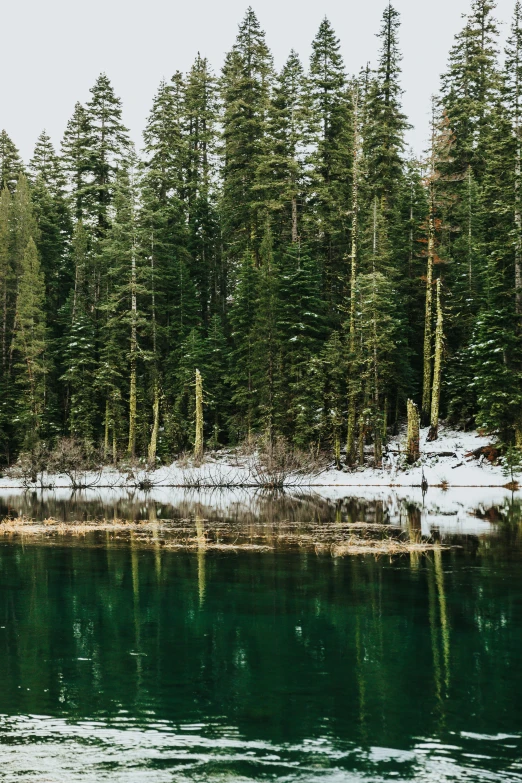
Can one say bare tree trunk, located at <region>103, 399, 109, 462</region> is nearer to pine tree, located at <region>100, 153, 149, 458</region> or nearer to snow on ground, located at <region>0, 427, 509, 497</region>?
pine tree, located at <region>100, 153, 149, 458</region>

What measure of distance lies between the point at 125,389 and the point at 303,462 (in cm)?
1623

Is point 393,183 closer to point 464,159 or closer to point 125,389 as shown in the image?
point 464,159

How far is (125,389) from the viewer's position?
52844 mm

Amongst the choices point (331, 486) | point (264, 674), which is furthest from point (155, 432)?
point (264, 674)

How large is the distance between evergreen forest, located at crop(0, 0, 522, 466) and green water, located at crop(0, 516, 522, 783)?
26.3 m

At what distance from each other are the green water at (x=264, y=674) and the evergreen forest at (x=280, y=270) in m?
26.3

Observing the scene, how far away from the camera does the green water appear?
→ 263 inches

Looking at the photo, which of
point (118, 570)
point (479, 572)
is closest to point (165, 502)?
point (118, 570)

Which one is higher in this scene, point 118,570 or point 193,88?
point 193,88

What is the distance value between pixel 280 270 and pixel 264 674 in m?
40.9

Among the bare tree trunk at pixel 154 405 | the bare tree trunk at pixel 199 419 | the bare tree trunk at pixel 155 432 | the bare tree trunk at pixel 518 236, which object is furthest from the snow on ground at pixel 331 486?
the bare tree trunk at pixel 518 236

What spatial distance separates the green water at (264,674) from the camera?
21.9ft

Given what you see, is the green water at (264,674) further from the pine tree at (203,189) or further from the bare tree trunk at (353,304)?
the pine tree at (203,189)

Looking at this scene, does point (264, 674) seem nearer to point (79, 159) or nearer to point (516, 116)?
point (516, 116)
